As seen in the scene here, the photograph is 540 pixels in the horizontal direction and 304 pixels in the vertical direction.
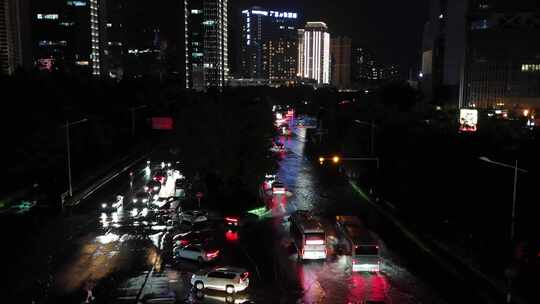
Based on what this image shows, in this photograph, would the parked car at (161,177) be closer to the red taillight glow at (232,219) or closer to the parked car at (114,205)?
the parked car at (114,205)

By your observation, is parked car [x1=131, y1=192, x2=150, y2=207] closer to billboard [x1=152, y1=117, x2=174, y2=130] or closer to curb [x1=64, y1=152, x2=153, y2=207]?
curb [x1=64, y1=152, x2=153, y2=207]

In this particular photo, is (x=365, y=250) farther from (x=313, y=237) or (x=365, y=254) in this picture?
(x=313, y=237)

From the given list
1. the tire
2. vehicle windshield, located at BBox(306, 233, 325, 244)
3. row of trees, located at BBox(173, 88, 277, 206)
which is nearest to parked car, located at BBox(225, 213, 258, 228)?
row of trees, located at BBox(173, 88, 277, 206)

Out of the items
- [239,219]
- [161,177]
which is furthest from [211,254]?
[161,177]

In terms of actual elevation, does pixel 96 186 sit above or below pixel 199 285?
below

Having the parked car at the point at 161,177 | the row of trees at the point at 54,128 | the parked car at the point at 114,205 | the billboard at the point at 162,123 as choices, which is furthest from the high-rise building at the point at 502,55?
the parked car at the point at 114,205

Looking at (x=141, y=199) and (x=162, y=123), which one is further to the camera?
(x=162, y=123)

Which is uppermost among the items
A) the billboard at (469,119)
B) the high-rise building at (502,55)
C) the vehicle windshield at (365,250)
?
the high-rise building at (502,55)

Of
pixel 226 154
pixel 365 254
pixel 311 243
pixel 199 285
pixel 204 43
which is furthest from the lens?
pixel 204 43
